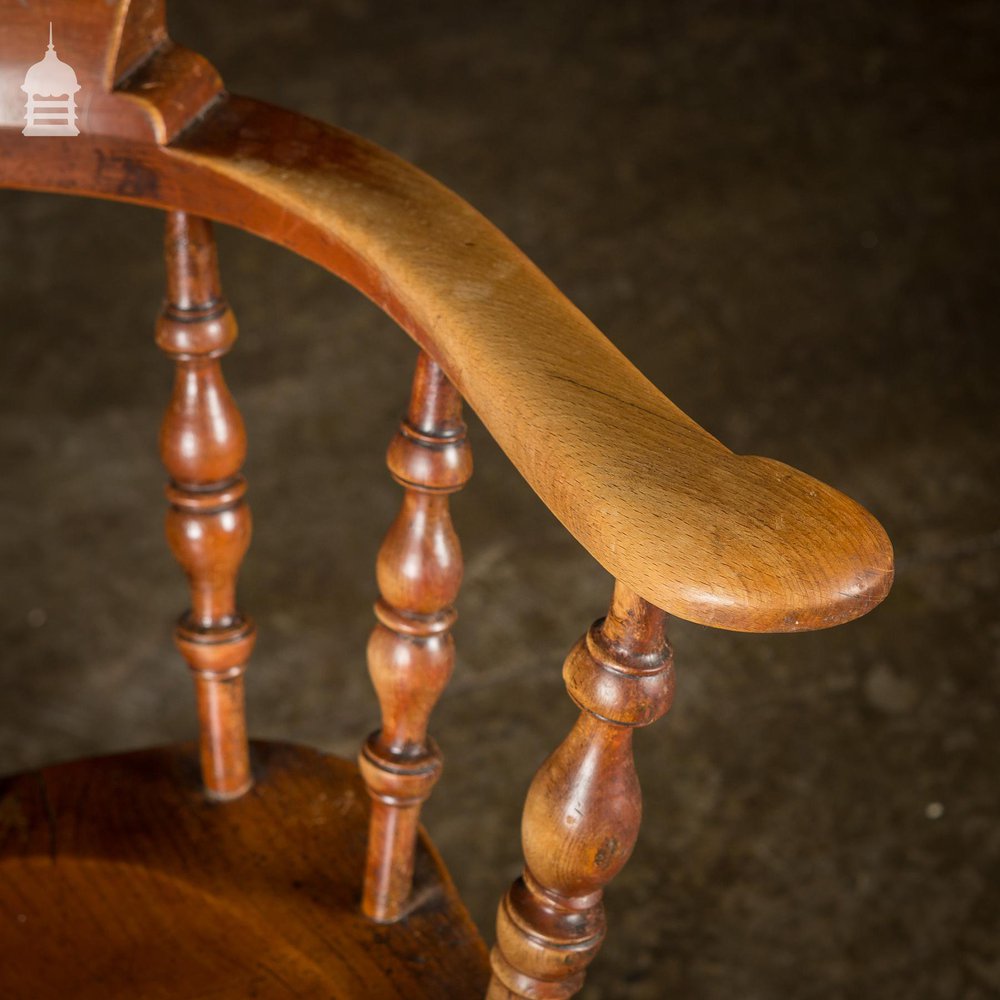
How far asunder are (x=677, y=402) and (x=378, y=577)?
179 centimetres

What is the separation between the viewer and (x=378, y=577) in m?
0.79

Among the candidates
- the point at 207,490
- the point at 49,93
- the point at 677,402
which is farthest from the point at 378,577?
the point at 677,402

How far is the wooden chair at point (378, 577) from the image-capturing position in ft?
1.75

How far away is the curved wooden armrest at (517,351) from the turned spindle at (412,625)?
69mm

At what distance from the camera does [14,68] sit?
29.5 inches

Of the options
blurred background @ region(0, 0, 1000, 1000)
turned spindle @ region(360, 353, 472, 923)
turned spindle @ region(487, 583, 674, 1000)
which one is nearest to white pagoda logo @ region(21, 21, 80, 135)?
turned spindle @ region(360, 353, 472, 923)

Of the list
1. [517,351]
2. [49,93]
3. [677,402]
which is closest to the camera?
[517,351]

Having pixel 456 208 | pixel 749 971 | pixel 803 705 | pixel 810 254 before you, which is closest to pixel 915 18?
pixel 810 254

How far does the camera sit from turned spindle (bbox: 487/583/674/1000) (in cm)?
60

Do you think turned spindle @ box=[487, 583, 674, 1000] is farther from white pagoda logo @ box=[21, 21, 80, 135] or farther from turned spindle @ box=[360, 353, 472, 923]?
white pagoda logo @ box=[21, 21, 80, 135]

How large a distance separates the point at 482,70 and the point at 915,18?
130 centimetres

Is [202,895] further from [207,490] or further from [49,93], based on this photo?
[49,93]

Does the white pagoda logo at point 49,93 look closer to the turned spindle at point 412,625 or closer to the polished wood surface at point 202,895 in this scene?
the turned spindle at point 412,625

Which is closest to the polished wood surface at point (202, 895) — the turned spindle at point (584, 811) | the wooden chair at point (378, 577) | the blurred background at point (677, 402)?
the wooden chair at point (378, 577)
